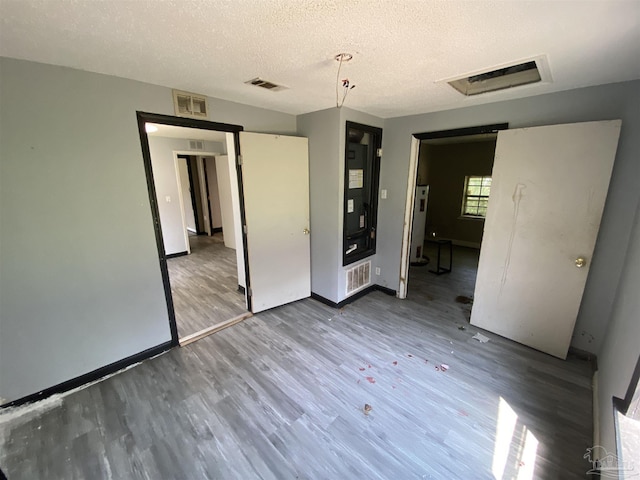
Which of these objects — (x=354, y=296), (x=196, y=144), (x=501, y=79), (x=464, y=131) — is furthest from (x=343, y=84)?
(x=196, y=144)

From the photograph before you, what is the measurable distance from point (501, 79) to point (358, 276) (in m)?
2.48

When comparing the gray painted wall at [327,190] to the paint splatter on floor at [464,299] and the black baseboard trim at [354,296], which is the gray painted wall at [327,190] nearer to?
the black baseboard trim at [354,296]

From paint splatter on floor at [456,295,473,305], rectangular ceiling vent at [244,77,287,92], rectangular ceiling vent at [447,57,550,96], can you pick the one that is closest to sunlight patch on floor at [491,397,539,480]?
paint splatter on floor at [456,295,473,305]

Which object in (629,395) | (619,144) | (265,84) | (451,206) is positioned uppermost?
(265,84)

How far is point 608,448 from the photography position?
4.21 feet

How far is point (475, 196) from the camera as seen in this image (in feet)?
19.8

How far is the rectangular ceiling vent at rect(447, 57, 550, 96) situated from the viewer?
1.91m

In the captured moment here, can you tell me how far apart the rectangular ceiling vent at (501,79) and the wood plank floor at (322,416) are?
92.7 inches

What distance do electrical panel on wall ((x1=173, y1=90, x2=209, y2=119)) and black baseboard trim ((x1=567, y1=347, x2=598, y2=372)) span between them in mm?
4071

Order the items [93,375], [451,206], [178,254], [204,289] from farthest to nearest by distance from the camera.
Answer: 1. [451,206]
2. [178,254]
3. [204,289]
4. [93,375]

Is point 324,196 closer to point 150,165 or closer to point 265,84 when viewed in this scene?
point 265,84

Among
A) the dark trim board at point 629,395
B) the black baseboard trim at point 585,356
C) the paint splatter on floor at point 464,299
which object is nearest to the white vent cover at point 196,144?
the paint splatter on floor at point 464,299

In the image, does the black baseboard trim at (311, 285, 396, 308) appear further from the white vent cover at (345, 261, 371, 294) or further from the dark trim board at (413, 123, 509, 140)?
the dark trim board at (413, 123, 509, 140)

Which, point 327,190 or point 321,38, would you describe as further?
point 327,190
